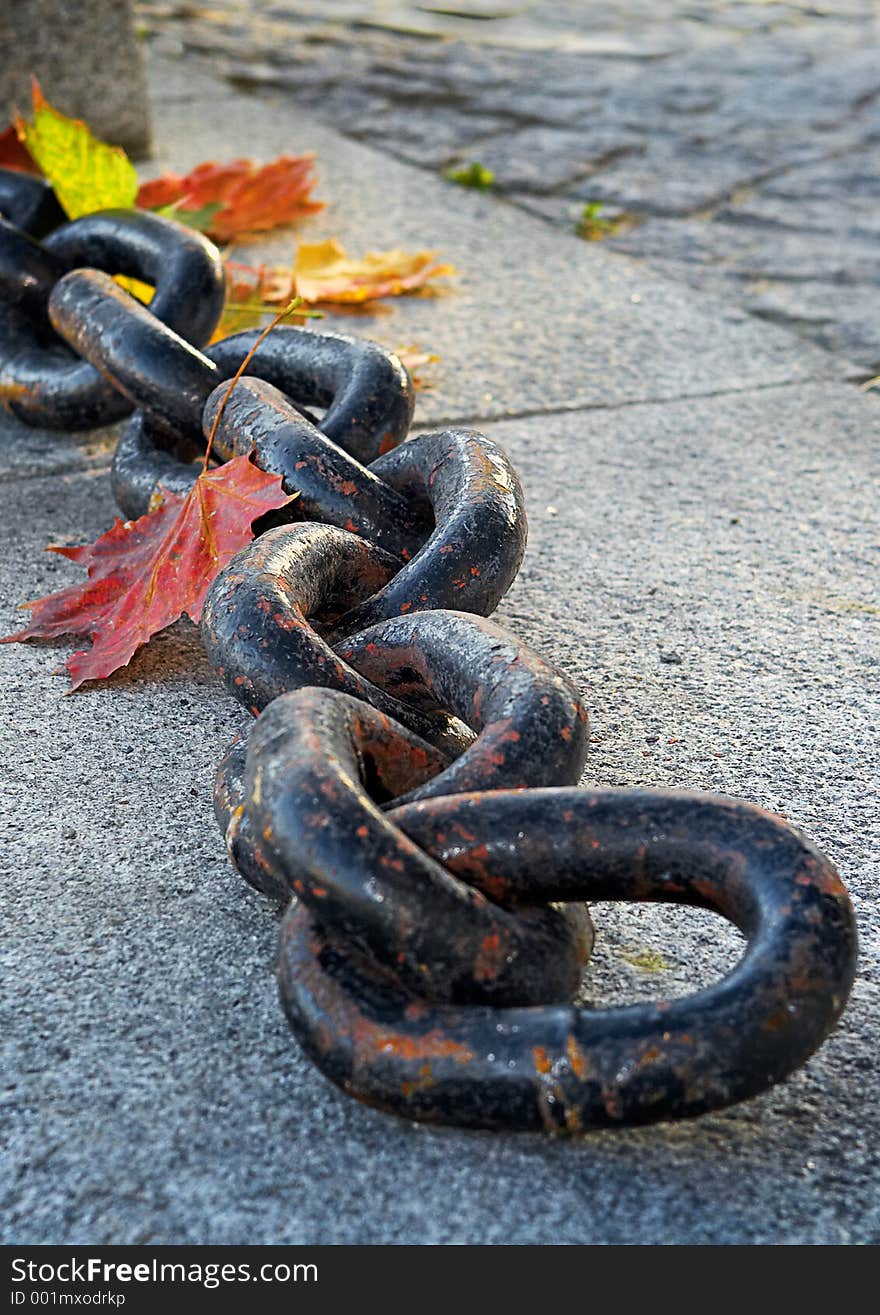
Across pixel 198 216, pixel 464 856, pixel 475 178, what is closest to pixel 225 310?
pixel 198 216

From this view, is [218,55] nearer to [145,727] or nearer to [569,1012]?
[145,727]

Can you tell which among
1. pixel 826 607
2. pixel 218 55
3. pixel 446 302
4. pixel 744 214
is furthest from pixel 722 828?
pixel 218 55

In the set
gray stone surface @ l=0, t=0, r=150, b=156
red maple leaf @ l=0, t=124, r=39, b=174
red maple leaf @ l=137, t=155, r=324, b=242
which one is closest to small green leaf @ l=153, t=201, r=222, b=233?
red maple leaf @ l=137, t=155, r=324, b=242

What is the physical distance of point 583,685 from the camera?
176 centimetres

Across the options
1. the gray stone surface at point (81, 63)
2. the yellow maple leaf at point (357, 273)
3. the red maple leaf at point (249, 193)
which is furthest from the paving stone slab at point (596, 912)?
the gray stone surface at point (81, 63)

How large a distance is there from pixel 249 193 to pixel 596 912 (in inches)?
104

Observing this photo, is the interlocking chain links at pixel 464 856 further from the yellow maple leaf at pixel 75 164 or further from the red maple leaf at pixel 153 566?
the yellow maple leaf at pixel 75 164

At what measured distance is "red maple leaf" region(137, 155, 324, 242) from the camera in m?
3.42

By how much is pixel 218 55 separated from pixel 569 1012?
5414mm

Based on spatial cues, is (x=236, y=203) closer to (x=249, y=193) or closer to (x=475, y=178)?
(x=249, y=193)

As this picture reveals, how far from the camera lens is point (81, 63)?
150 inches

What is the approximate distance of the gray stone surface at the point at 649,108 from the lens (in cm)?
344

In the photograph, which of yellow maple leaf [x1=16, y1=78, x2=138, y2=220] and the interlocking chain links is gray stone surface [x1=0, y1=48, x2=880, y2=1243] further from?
yellow maple leaf [x1=16, y1=78, x2=138, y2=220]

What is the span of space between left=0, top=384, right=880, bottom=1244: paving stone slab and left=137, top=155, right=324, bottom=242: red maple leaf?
1376 millimetres
